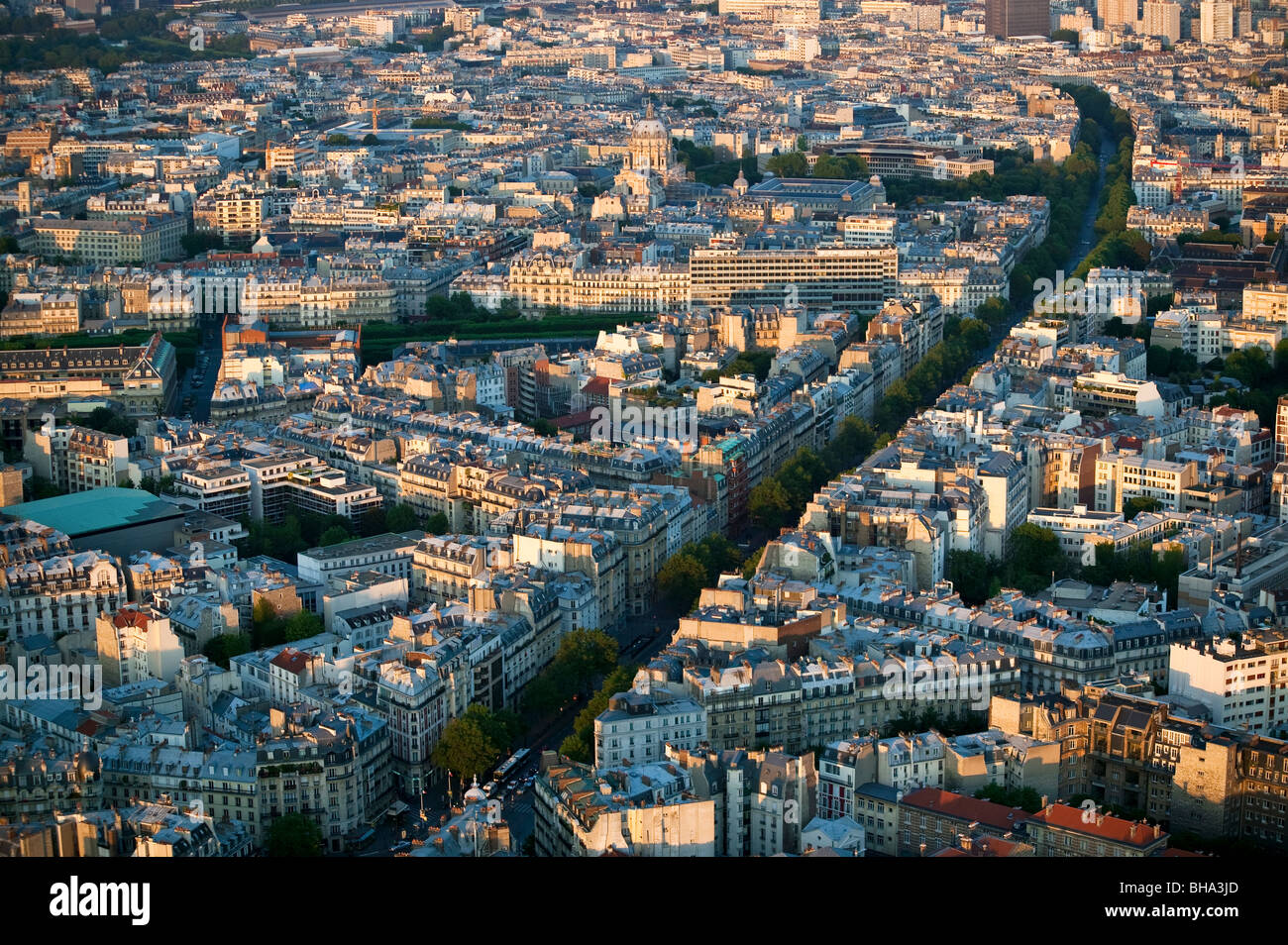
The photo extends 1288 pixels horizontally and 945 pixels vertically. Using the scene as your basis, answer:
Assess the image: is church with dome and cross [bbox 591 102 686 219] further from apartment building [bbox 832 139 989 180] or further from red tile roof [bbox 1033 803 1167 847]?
red tile roof [bbox 1033 803 1167 847]

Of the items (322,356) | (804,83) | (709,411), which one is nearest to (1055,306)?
(709,411)

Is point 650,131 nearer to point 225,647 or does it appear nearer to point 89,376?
point 89,376

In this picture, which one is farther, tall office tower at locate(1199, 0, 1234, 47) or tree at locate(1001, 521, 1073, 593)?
tall office tower at locate(1199, 0, 1234, 47)

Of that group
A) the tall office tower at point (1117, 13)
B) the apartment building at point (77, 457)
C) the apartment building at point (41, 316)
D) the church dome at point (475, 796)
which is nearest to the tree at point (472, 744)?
the church dome at point (475, 796)

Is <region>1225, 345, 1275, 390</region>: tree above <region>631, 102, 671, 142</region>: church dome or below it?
below

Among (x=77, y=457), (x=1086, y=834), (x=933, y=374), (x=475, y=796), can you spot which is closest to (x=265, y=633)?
(x=475, y=796)

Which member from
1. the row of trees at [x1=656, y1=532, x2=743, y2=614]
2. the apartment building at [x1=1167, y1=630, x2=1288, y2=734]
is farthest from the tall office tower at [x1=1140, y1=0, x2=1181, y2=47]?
the apartment building at [x1=1167, y1=630, x2=1288, y2=734]

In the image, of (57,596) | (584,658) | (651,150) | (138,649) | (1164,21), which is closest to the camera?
(584,658)
